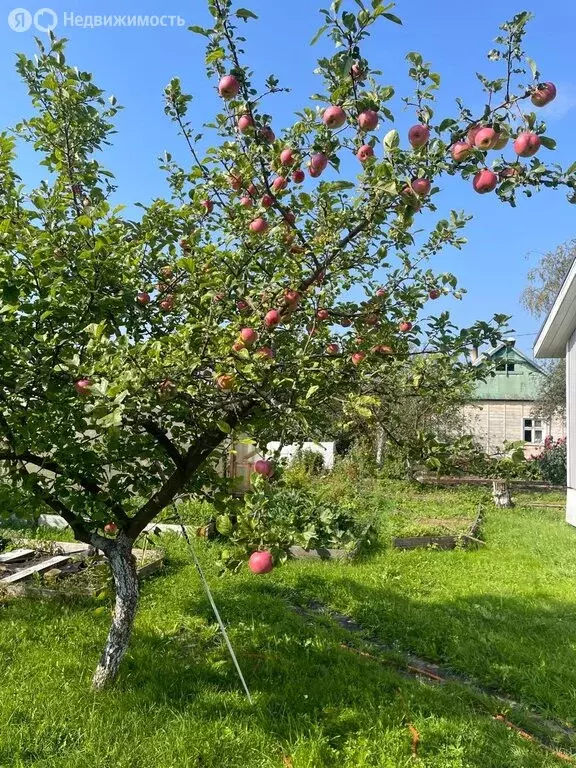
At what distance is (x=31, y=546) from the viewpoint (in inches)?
285

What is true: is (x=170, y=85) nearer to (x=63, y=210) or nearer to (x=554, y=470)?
(x=63, y=210)

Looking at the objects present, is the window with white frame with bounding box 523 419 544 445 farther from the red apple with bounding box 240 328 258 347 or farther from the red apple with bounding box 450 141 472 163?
the red apple with bounding box 450 141 472 163

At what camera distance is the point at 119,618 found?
11.7ft

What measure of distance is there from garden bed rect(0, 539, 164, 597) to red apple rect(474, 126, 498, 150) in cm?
442

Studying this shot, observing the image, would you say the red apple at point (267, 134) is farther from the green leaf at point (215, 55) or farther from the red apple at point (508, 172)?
the red apple at point (508, 172)

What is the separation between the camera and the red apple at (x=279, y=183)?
9.20 feet

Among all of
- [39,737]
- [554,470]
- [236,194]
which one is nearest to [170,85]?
[236,194]

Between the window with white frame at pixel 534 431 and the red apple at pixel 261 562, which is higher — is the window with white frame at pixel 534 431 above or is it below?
above

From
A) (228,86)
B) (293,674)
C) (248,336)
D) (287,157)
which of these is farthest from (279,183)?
(293,674)

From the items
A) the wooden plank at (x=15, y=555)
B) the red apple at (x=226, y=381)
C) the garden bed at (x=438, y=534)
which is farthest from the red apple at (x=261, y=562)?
the garden bed at (x=438, y=534)

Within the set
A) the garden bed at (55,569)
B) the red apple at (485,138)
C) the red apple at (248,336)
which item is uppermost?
the red apple at (485,138)

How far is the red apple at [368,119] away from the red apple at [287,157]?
475 mm

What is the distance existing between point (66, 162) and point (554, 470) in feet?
54.0

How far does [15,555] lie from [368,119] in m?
6.46
